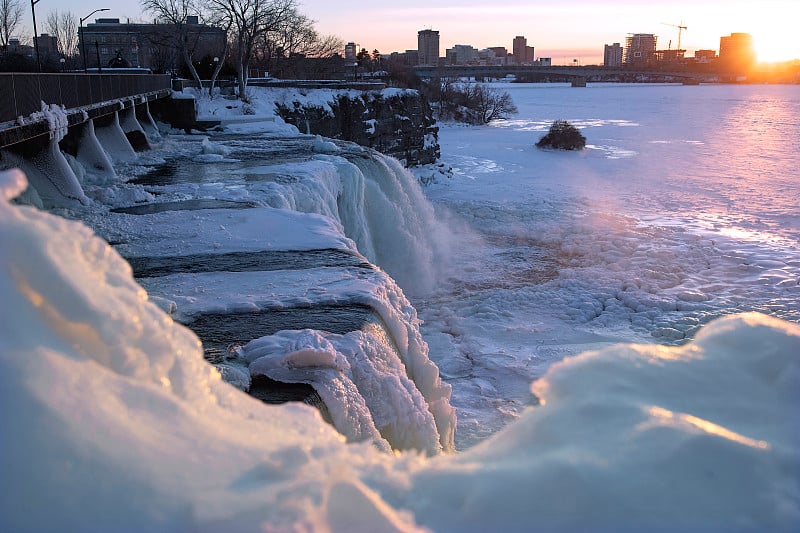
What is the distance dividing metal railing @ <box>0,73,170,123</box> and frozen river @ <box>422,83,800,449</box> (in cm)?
583

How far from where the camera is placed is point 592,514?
1.46m

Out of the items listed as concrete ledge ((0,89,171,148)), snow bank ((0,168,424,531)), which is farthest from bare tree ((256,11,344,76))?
snow bank ((0,168,424,531))

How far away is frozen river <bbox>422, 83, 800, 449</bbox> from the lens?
32.7ft

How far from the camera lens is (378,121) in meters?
28.5

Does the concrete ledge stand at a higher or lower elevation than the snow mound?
higher

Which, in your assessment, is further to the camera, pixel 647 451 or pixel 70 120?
pixel 70 120

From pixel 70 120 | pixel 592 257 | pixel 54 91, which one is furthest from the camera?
pixel 592 257

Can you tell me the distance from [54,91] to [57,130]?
35.9 inches

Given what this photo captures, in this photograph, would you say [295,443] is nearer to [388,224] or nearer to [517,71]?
[388,224]

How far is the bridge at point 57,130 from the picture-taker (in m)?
8.32

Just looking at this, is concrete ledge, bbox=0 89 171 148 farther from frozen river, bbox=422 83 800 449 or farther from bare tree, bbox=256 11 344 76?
bare tree, bbox=256 11 344 76

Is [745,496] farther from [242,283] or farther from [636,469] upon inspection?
[242,283]

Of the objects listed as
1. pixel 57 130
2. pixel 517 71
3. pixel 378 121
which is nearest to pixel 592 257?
pixel 57 130

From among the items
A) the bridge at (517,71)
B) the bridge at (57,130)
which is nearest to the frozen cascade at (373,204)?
the bridge at (57,130)
